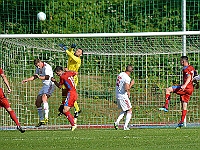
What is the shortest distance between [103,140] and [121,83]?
16.2 feet

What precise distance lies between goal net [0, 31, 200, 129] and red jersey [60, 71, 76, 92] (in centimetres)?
235

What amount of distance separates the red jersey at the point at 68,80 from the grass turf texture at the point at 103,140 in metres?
1.56

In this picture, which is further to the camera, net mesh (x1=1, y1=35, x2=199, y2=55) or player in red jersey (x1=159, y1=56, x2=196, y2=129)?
net mesh (x1=1, y1=35, x2=199, y2=55)

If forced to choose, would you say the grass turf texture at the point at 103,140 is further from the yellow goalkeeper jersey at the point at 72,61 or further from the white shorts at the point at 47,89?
the white shorts at the point at 47,89

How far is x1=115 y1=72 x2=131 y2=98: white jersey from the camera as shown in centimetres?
2027

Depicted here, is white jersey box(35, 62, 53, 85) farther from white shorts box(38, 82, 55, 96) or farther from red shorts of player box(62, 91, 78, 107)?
red shorts of player box(62, 91, 78, 107)

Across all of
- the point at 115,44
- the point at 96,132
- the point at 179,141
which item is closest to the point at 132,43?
the point at 115,44

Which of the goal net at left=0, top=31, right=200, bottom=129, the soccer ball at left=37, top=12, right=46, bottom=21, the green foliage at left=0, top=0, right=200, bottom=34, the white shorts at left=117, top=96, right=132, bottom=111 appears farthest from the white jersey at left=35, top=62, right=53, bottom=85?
the green foliage at left=0, top=0, right=200, bottom=34

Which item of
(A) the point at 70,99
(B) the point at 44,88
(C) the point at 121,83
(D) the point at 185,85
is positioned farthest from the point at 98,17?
(A) the point at 70,99

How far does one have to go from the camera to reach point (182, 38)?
21297 millimetres

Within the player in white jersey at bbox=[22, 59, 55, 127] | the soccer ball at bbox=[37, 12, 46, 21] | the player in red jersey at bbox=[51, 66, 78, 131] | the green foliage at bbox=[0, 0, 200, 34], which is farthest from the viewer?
the green foliage at bbox=[0, 0, 200, 34]

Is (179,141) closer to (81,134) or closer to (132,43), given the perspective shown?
(81,134)

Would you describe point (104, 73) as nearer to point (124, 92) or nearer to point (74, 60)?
point (124, 92)

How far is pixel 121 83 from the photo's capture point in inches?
805
